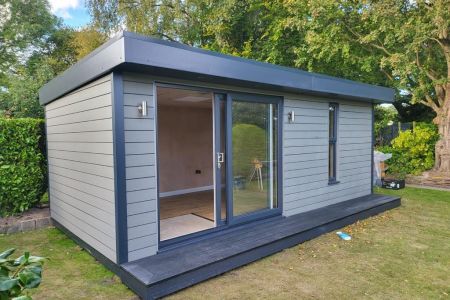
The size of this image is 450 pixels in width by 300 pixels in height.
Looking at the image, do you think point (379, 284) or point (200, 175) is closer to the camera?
point (379, 284)

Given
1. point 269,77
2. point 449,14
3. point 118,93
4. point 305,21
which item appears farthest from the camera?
point 305,21

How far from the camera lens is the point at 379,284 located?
2947mm

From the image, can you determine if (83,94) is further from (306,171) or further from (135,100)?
(306,171)

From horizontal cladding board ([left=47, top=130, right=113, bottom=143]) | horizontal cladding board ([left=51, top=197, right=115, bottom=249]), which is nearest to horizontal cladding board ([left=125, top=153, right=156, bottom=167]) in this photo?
horizontal cladding board ([left=47, top=130, right=113, bottom=143])

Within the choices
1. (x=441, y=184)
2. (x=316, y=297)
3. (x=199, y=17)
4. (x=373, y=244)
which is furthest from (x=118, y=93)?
(x=199, y=17)

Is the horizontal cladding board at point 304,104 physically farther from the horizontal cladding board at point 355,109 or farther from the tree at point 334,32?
the tree at point 334,32

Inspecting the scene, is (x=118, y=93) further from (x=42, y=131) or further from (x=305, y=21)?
(x=305, y=21)

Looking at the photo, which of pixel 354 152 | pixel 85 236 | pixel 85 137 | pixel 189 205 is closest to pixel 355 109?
pixel 354 152

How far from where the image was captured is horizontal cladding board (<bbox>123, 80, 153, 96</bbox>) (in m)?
3.00

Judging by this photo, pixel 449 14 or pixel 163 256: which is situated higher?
pixel 449 14

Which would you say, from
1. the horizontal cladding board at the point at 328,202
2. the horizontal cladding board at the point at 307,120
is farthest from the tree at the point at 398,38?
the horizontal cladding board at the point at 307,120

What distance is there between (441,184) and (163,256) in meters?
8.12

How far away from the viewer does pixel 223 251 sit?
328 centimetres

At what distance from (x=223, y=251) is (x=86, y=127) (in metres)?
2.16
